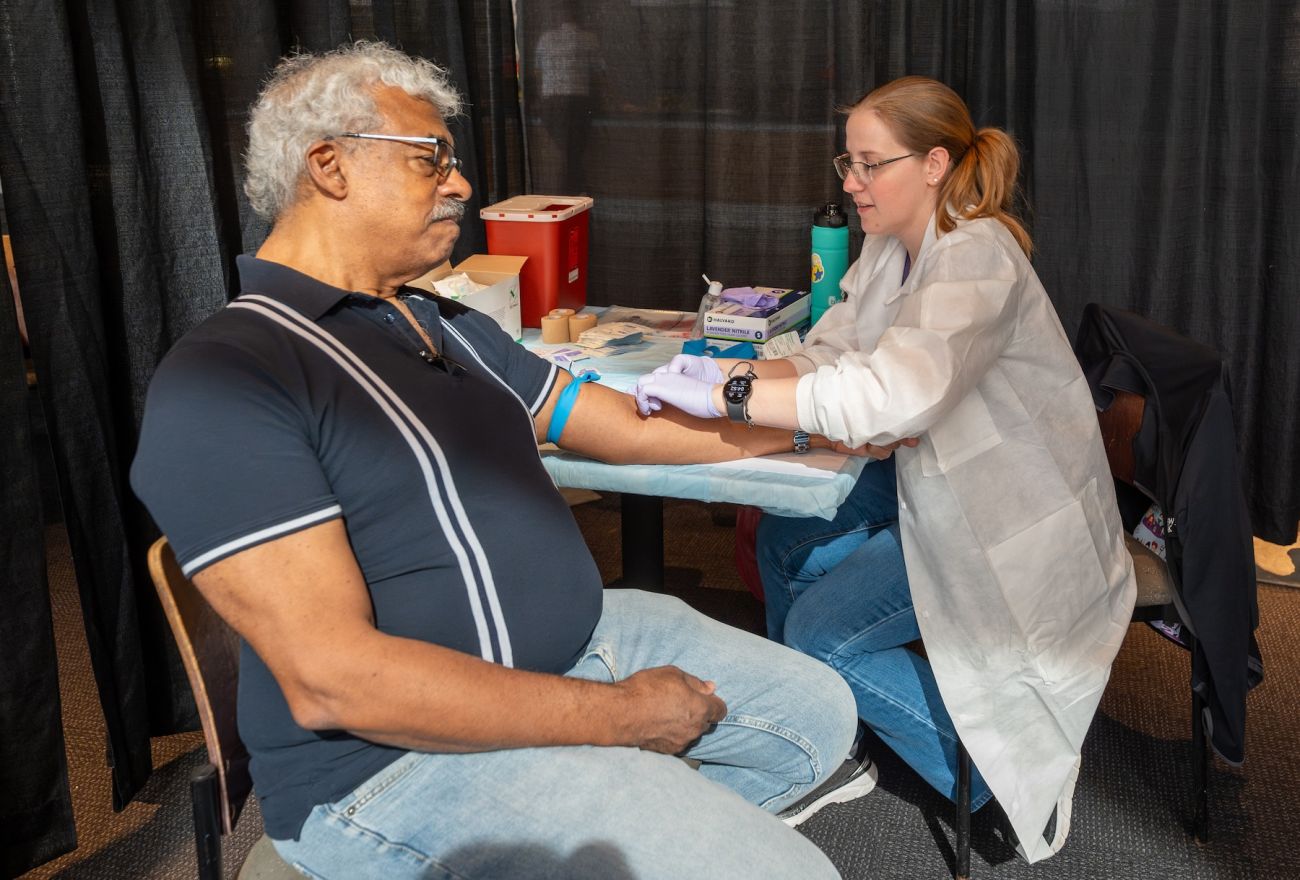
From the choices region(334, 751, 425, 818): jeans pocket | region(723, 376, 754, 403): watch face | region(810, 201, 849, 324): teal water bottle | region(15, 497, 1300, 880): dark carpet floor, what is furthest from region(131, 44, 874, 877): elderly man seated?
region(810, 201, 849, 324): teal water bottle

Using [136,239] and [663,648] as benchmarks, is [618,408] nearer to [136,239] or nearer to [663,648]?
[663,648]

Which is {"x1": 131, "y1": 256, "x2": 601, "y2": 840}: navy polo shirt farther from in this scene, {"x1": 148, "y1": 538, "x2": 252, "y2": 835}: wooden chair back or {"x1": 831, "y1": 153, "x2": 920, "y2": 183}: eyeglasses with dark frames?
{"x1": 831, "y1": 153, "x2": 920, "y2": 183}: eyeglasses with dark frames

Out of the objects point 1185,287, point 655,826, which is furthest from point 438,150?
point 1185,287

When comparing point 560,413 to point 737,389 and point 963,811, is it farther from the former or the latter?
point 963,811

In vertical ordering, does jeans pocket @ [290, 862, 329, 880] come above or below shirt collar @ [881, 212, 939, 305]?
below

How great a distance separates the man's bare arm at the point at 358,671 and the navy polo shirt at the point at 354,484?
22mm

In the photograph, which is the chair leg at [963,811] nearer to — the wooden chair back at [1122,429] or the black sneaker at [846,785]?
the black sneaker at [846,785]

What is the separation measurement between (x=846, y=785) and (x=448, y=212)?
118 cm

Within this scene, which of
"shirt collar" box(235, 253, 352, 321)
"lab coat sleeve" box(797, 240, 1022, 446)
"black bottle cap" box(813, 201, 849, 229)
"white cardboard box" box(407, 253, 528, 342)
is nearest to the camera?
"shirt collar" box(235, 253, 352, 321)

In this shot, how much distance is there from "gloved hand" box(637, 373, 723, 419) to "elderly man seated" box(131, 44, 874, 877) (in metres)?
0.32

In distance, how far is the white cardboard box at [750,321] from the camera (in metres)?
2.31

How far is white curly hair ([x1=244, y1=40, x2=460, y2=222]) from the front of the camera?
140cm

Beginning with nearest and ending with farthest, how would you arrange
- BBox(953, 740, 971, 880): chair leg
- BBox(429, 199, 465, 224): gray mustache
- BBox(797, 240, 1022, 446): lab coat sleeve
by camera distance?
BBox(429, 199, 465, 224): gray mustache
BBox(797, 240, 1022, 446): lab coat sleeve
BBox(953, 740, 971, 880): chair leg

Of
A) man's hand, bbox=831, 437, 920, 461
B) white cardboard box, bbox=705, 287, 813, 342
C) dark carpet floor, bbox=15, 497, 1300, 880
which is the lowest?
dark carpet floor, bbox=15, 497, 1300, 880
